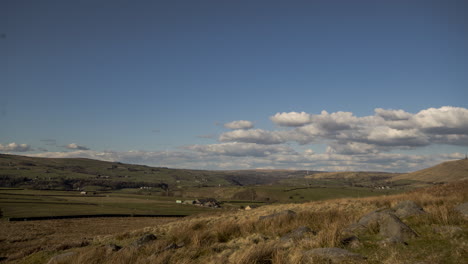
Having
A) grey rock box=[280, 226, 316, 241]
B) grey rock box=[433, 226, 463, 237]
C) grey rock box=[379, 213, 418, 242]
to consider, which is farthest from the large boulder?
grey rock box=[280, 226, 316, 241]

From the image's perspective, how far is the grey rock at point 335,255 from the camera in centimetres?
809

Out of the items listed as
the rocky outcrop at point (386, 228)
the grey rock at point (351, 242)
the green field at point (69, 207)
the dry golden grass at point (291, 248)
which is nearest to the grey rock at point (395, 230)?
the rocky outcrop at point (386, 228)

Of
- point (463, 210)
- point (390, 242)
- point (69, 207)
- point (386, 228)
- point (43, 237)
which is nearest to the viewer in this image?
point (390, 242)

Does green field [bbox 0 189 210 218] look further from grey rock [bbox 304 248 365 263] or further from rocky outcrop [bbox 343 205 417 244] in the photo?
grey rock [bbox 304 248 365 263]

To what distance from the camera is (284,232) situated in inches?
541

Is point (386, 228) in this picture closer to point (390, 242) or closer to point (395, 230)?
point (395, 230)

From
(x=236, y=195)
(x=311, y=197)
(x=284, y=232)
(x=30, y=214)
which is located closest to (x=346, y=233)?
(x=284, y=232)

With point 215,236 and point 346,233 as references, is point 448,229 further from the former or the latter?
point 215,236

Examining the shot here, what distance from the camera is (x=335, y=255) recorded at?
27.3 ft

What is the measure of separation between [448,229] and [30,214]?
95.8 m

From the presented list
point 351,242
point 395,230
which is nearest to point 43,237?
point 351,242

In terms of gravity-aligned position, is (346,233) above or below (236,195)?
above

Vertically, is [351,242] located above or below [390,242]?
below

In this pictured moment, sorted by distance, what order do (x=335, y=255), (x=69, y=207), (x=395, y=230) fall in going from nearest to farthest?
(x=335, y=255), (x=395, y=230), (x=69, y=207)
